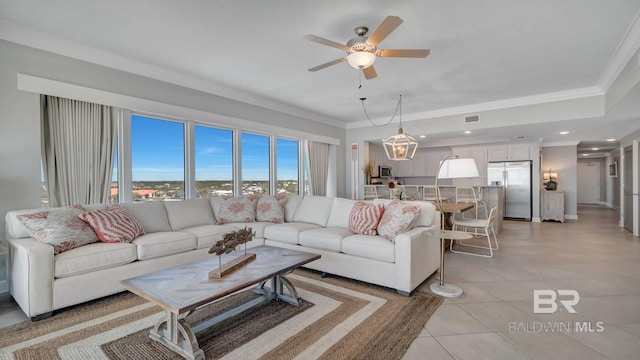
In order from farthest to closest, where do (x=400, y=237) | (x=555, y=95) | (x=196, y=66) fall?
1. (x=555, y=95)
2. (x=196, y=66)
3. (x=400, y=237)

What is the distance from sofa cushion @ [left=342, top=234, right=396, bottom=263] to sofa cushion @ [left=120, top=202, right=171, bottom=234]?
2279mm

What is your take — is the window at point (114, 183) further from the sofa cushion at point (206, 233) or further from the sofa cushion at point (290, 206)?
the sofa cushion at point (290, 206)

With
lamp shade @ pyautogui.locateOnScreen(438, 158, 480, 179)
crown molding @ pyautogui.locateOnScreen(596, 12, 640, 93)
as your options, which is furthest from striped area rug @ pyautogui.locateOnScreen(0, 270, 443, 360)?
crown molding @ pyautogui.locateOnScreen(596, 12, 640, 93)

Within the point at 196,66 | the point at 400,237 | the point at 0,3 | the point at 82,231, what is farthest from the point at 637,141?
the point at 0,3

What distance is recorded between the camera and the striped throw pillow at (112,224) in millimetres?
2889

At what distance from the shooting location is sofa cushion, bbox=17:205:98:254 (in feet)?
8.36

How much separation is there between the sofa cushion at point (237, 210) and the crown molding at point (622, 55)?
15.4 feet

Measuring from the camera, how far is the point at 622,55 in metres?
3.33

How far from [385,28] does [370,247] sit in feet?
6.73

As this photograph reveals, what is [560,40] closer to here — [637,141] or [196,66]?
[196,66]

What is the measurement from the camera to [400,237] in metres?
2.87

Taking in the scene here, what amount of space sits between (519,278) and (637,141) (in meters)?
5.12

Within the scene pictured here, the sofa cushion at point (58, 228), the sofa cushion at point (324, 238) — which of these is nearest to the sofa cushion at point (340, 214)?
the sofa cushion at point (324, 238)

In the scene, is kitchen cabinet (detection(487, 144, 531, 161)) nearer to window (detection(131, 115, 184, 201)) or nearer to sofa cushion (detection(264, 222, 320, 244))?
sofa cushion (detection(264, 222, 320, 244))
